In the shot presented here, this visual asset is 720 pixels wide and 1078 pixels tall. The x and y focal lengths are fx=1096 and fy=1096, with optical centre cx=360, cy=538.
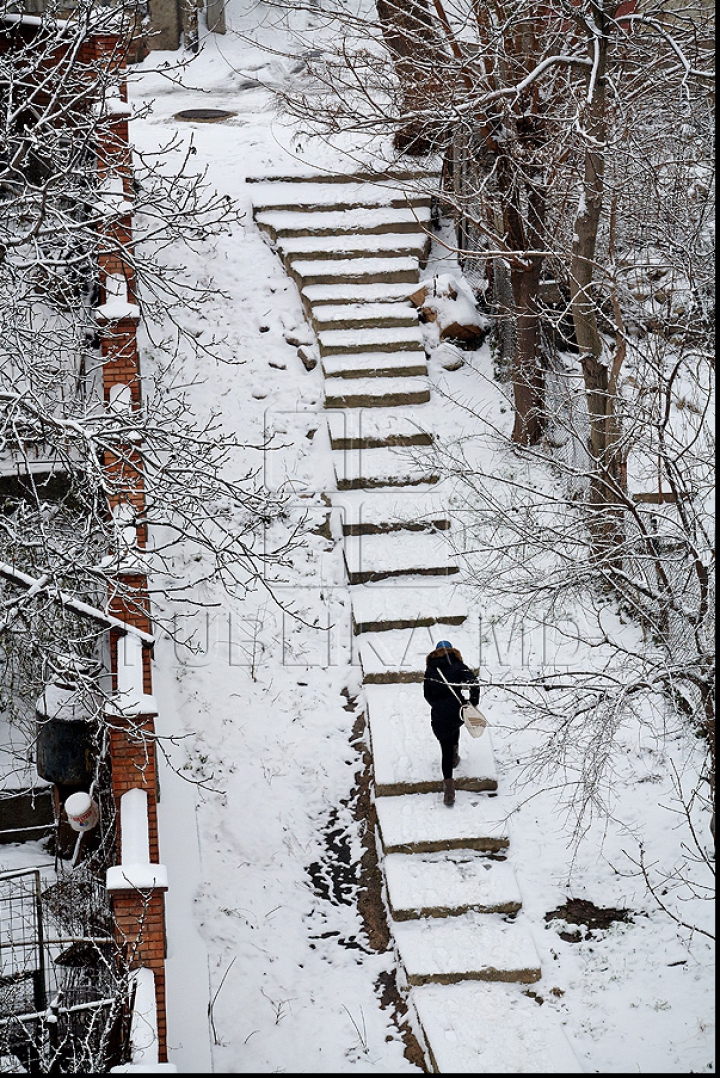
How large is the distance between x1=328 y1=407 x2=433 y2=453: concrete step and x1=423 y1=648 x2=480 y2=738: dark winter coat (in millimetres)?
3890

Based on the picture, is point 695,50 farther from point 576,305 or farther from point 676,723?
point 676,723

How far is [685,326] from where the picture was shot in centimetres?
699

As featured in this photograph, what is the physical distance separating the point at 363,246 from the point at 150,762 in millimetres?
8108

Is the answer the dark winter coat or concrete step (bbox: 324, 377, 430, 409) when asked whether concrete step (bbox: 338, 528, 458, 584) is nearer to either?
concrete step (bbox: 324, 377, 430, 409)

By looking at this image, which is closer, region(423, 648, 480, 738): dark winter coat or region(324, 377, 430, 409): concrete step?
region(423, 648, 480, 738): dark winter coat

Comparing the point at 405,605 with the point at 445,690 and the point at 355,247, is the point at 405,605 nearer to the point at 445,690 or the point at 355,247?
the point at 445,690

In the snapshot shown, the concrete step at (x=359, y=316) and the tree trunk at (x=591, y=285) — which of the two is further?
the concrete step at (x=359, y=316)

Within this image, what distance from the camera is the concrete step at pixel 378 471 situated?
1142 centimetres

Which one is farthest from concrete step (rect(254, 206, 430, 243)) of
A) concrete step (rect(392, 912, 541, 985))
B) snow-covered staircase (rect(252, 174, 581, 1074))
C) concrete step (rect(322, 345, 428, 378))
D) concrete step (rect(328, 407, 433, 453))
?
concrete step (rect(392, 912, 541, 985))

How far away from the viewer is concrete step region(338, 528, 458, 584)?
419 inches

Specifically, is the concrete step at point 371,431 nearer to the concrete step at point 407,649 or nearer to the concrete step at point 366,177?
the concrete step at point 407,649

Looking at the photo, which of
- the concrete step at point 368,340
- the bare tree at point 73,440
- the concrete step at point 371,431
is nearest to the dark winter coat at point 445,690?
the bare tree at point 73,440

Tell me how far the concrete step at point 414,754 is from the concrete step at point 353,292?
5416 millimetres

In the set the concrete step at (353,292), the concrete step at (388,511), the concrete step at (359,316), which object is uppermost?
the concrete step at (353,292)
